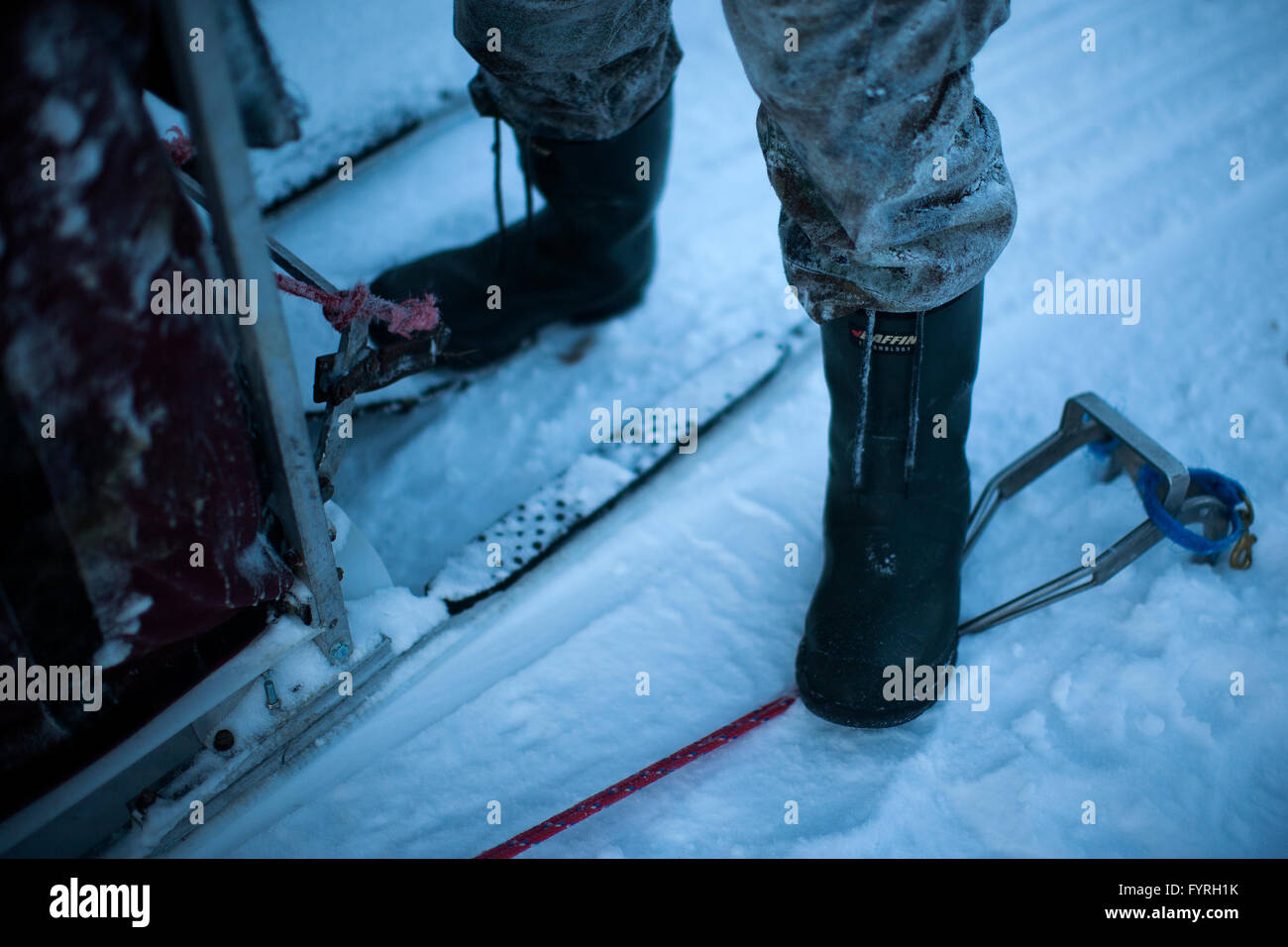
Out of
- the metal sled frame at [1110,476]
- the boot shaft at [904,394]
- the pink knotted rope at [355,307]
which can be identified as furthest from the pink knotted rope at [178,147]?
the metal sled frame at [1110,476]

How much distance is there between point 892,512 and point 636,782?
1.58ft

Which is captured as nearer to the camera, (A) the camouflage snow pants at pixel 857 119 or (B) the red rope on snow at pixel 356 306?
(A) the camouflage snow pants at pixel 857 119

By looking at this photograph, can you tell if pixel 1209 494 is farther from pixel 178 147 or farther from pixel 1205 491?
pixel 178 147

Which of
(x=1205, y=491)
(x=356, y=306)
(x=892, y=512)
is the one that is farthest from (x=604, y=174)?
(x=1205, y=491)

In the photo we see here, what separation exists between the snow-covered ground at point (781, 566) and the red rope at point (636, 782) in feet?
0.09

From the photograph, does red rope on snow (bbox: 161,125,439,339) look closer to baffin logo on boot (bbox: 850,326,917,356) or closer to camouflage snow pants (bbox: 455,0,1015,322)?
camouflage snow pants (bbox: 455,0,1015,322)

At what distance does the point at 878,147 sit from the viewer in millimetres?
869

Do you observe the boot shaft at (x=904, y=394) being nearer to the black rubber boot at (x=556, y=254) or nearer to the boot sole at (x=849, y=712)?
the boot sole at (x=849, y=712)

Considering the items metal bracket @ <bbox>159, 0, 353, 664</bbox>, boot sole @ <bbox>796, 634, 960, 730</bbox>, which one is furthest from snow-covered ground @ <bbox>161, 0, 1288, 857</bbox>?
metal bracket @ <bbox>159, 0, 353, 664</bbox>

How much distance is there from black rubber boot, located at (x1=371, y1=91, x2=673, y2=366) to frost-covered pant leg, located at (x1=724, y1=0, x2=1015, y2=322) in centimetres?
47

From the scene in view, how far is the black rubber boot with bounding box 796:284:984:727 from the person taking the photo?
111 centimetres

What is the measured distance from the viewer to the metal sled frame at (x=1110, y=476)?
1.20 m
